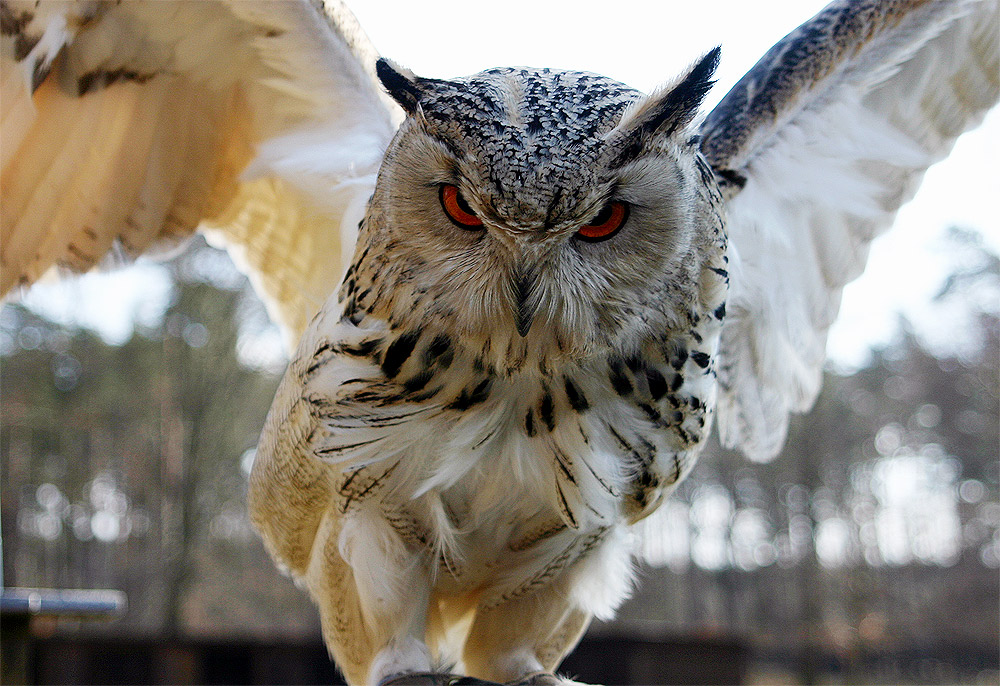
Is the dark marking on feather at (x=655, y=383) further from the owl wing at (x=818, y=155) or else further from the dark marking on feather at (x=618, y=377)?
the owl wing at (x=818, y=155)

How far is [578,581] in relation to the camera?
1938 mm

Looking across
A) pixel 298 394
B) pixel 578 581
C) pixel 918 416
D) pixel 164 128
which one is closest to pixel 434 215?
pixel 298 394

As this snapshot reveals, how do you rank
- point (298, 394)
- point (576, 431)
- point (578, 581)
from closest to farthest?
point (576, 431) < point (298, 394) < point (578, 581)

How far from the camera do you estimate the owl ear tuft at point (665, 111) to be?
4.00ft

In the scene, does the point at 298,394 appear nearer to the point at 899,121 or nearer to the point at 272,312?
the point at 272,312

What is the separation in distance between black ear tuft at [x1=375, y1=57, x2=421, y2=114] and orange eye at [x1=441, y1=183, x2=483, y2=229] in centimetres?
17

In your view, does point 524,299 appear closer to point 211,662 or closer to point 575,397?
point 575,397

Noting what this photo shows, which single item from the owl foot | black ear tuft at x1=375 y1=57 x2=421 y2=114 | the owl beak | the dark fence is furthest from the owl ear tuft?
the dark fence

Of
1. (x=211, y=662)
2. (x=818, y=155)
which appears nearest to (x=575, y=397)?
(x=818, y=155)

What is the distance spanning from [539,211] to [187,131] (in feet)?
5.16

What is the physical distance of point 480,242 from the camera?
4.09ft

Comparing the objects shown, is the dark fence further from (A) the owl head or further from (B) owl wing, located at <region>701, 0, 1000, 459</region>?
(A) the owl head

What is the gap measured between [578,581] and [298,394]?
0.82 metres

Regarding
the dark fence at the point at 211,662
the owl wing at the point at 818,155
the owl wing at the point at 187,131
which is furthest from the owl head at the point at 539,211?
the dark fence at the point at 211,662
